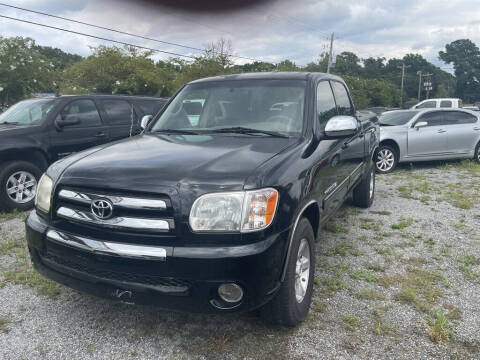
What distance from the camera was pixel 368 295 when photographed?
3.25 metres

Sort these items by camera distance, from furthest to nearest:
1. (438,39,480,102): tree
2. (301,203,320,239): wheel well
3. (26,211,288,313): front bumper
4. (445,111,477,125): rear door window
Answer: (438,39,480,102): tree
(445,111,477,125): rear door window
(301,203,320,239): wheel well
(26,211,288,313): front bumper

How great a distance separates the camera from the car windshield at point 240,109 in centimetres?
329

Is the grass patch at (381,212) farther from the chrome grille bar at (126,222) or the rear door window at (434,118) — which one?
the rear door window at (434,118)

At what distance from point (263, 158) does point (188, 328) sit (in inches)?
53.3

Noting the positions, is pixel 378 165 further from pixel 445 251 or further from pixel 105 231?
pixel 105 231

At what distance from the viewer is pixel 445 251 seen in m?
4.25

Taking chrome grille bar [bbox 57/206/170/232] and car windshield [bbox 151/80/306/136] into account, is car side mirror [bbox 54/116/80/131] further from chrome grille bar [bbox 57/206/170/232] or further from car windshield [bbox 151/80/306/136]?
chrome grille bar [bbox 57/206/170/232]

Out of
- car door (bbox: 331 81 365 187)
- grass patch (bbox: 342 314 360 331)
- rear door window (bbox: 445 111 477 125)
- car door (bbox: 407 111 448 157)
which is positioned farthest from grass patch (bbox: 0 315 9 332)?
rear door window (bbox: 445 111 477 125)

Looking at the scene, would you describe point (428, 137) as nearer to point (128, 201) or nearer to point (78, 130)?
point (78, 130)

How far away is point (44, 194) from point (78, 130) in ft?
13.4

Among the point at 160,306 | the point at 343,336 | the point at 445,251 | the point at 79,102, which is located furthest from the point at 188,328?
the point at 79,102

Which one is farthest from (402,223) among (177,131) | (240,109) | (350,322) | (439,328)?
(177,131)

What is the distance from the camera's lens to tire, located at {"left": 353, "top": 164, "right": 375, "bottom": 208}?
5805mm

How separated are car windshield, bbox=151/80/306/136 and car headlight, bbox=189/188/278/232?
1.10 m
